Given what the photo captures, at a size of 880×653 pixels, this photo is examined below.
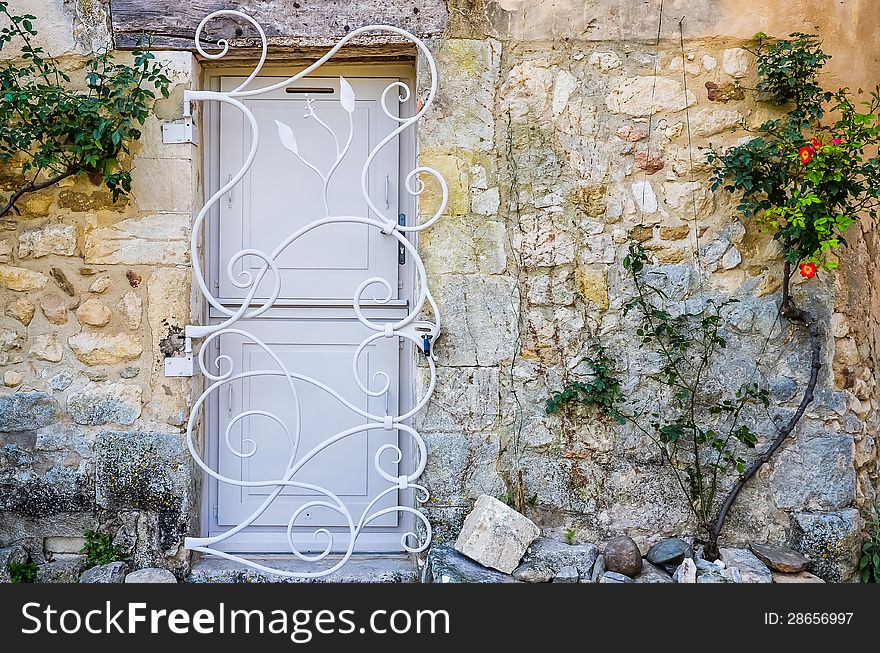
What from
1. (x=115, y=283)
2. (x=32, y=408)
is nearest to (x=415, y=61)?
(x=115, y=283)

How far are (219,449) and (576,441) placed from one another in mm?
1350

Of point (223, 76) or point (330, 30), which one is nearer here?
point (330, 30)

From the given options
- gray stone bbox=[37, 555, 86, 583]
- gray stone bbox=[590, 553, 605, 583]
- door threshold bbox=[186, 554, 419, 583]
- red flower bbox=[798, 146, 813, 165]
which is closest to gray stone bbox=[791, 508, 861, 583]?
gray stone bbox=[590, 553, 605, 583]

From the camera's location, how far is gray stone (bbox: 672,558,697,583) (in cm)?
261

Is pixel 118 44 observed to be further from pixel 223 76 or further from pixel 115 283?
pixel 115 283

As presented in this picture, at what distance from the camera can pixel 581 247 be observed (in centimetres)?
284

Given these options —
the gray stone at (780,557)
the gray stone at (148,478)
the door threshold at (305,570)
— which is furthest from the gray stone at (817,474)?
the gray stone at (148,478)

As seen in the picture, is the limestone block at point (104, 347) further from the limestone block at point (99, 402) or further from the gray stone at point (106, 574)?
the gray stone at point (106, 574)

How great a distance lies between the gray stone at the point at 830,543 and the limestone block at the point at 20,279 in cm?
283

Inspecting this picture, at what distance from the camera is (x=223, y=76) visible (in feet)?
9.85

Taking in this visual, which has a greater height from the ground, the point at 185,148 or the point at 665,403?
the point at 185,148

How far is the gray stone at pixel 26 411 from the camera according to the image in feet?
9.20

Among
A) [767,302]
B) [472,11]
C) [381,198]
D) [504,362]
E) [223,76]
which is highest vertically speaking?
[472,11]

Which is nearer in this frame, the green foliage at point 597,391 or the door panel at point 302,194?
the green foliage at point 597,391
